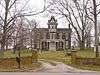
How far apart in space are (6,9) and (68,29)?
5737cm

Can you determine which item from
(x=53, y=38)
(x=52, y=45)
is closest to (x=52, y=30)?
(x=53, y=38)

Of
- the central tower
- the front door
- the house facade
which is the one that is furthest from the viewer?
the central tower

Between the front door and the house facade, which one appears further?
the house facade

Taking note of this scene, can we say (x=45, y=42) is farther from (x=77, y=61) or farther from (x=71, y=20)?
(x=77, y=61)

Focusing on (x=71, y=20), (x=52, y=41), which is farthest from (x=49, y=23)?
(x=71, y=20)

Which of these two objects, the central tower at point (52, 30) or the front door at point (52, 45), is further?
the central tower at point (52, 30)

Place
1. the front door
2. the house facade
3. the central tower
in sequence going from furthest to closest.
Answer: the central tower → the house facade → the front door

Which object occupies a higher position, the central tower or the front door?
the central tower

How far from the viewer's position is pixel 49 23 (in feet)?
302

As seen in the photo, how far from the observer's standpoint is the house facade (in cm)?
9100

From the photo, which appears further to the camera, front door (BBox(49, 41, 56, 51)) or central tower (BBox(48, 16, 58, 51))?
central tower (BBox(48, 16, 58, 51))

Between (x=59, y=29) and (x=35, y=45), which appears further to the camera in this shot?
(x=59, y=29)

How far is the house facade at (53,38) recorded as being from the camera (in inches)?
3583

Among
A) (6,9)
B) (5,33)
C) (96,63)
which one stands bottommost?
(96,63)
